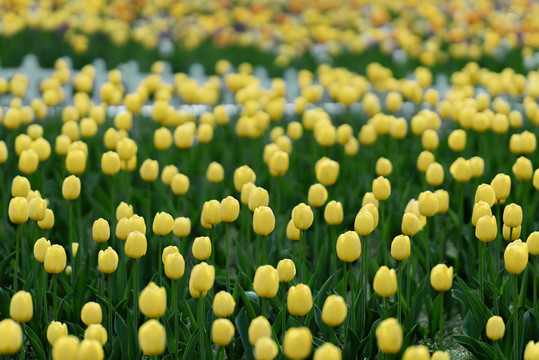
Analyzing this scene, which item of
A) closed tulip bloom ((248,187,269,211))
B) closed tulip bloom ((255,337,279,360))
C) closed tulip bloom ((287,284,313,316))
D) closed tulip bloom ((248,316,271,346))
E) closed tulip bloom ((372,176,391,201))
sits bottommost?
closed tulip bloom ((372,176,391,201))

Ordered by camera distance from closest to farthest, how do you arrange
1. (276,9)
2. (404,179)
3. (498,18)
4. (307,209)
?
(307,209) → (404,179) → (498,18) → (276,9)

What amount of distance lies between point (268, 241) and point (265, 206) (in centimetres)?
71

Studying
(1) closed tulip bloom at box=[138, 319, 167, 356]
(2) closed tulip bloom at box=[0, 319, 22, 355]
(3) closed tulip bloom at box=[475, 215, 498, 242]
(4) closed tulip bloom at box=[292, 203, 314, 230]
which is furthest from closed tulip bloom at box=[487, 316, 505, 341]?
(2) closed tulip bloom at box=[0, 319, 22, 355]

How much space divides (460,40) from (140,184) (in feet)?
17.3

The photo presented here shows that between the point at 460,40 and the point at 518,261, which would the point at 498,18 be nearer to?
the point at 460,40

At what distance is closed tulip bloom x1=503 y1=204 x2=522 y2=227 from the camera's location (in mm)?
2705

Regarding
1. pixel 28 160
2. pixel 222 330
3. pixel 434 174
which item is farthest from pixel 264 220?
pixel 28 160

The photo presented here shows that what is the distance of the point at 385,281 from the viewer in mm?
2330

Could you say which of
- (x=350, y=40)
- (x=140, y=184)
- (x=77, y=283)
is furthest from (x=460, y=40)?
(x=77, y=283)

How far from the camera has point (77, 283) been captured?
302 cm

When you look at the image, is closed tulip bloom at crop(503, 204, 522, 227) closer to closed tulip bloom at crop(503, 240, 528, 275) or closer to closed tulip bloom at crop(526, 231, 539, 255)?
closed tulip bloom at crop(526, 231, 539, 255)

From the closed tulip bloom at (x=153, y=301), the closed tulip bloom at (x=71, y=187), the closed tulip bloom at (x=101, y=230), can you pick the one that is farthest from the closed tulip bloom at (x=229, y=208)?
the closed tulip bloom at (x=153, y=301)

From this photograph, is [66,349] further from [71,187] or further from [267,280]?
[71,187]

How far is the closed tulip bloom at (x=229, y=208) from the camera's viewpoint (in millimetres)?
2840
